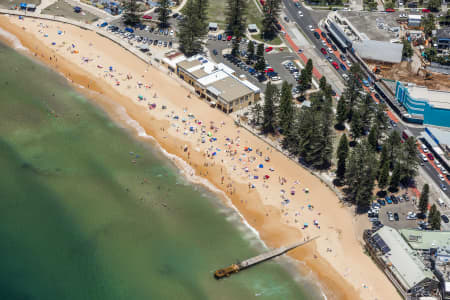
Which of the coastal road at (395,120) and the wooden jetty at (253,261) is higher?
the coastal road at (395,120)

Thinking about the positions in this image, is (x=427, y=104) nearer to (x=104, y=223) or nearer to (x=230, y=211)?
(x=230, y=211)

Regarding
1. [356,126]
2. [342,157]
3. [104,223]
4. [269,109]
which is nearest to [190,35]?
[269,109]

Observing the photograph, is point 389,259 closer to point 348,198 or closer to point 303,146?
point 348,198

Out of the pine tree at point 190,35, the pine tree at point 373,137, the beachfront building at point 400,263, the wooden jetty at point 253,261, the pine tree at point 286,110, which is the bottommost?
the wooden jetty at point 253,261

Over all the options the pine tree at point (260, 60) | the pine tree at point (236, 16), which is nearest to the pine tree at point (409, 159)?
the pine tree at point (260, 60)

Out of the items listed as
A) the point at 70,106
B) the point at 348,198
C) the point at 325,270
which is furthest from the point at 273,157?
the point at 70,106

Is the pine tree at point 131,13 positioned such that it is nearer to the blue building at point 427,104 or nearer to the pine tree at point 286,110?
the pine tree at point 286,110

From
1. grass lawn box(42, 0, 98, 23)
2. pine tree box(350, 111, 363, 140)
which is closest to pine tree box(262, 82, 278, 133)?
pine tree box(350, 111, 363, 140)
